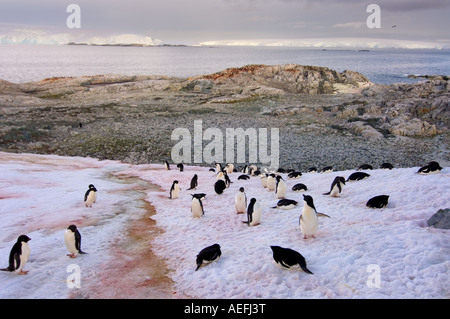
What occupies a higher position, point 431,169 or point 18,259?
point 431,169

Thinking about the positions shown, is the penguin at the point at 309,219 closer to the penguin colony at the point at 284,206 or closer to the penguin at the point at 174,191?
the penguin colony at the point at 284,206

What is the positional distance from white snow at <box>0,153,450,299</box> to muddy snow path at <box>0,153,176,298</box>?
0.14 ft

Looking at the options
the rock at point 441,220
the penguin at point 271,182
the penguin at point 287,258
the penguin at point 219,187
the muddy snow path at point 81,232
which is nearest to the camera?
the penguin at point 287,258

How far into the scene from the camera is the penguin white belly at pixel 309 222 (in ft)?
28.3

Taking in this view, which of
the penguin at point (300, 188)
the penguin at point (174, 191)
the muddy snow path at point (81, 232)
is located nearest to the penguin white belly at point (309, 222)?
the muddy snow path at point (81, 232)

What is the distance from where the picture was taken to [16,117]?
3969 centimetres

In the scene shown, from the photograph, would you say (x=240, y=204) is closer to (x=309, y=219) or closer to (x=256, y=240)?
(x=256, y=240)

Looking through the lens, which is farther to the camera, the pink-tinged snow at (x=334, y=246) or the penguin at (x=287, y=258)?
the penguin at (x=287, y=258)

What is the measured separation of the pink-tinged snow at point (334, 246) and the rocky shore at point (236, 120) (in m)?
13.5

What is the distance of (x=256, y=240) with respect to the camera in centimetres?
955

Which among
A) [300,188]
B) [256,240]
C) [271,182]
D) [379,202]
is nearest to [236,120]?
[271,182]

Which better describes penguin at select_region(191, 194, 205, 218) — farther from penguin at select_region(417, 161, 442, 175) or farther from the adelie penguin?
penguin at select_region(417, 161, 442, 175)

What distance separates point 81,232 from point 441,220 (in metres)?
10.8

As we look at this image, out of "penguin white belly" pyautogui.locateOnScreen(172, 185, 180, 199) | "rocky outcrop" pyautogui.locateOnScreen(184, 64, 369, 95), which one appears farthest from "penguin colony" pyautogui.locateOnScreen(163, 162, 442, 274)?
"rocky outcrop" pyautogui.locateOnScreen(184, 64, 369, 95)
